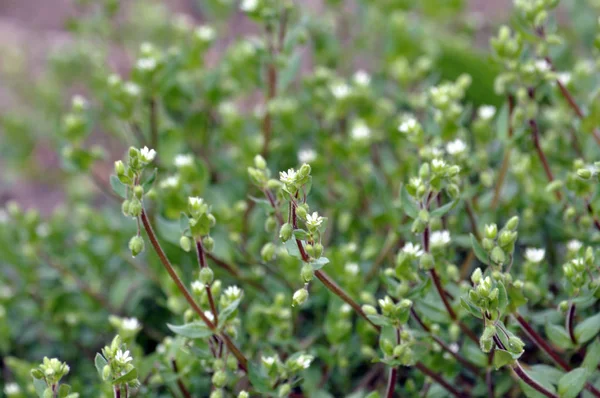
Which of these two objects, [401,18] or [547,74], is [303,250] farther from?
[401,18]

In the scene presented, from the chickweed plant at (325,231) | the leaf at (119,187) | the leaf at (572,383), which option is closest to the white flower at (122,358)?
the chickweed plant at (325,231)

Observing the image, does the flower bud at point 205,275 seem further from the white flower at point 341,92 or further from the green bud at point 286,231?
the white flower at point 341,92

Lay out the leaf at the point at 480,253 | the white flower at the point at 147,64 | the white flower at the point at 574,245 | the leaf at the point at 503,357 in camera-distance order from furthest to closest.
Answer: the white flower at the point at 147,64
the white flower at the point at 574,245
the leaf at the point at 480,253
the leaf at the point at 503,357

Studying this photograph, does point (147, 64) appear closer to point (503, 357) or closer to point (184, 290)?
point (184, 290)

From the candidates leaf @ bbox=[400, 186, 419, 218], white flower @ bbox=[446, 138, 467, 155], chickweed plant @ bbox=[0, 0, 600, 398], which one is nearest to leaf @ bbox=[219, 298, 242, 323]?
chickweed plant @ bbox=[0, 0, 600, 398]

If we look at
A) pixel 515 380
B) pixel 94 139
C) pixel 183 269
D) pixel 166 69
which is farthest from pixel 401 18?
pixel 94 139

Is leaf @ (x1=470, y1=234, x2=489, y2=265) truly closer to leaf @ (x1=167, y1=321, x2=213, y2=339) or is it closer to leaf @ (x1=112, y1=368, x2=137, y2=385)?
leaf @ (x1=167, y1=321, x2=213, y2=339)

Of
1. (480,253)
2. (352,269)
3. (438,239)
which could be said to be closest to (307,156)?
(352,269)
